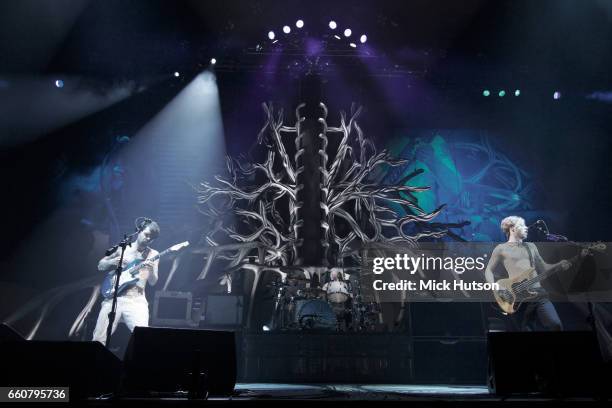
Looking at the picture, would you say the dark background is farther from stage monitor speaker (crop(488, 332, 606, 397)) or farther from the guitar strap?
stage monitor speaker (crop(488, 332, 606, 397))

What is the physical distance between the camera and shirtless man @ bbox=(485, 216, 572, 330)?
8.17 metres

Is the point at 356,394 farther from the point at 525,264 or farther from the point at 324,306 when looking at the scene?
the point at 525,264

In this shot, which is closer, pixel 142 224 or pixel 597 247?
pixel 142 224

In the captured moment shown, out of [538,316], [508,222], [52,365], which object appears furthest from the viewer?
[508,222]

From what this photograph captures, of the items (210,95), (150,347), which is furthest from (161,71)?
(150,347)

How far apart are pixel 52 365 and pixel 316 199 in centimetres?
624

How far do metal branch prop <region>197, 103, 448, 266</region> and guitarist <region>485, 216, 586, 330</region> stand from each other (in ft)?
3.77

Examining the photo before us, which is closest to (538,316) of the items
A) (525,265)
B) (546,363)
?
(525,265)

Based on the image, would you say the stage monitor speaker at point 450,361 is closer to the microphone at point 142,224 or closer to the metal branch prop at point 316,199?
the metal branch prop at point 316,199

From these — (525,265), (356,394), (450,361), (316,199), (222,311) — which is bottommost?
(356,394)

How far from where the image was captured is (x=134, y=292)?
8.51 m

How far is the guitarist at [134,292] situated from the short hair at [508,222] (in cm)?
664

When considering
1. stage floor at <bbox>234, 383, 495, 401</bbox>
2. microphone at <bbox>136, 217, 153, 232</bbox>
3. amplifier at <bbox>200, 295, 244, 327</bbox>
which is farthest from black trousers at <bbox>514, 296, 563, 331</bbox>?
microphone at <bbox>136, 217, 153, 232</bbox>

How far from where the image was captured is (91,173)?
376 inches
